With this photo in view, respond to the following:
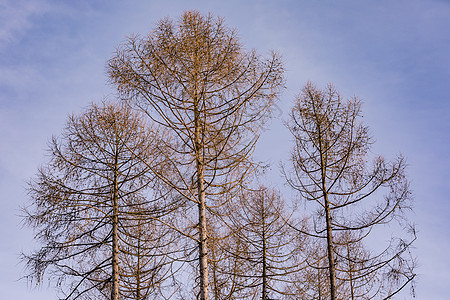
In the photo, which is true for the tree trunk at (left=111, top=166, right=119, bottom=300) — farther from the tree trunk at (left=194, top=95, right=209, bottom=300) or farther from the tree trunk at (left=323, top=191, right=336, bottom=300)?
the tree trunk at (left=323, top=191, right=336, bottom=300)

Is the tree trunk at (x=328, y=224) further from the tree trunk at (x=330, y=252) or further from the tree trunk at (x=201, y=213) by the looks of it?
the tree trunk at (x=201, y=213)

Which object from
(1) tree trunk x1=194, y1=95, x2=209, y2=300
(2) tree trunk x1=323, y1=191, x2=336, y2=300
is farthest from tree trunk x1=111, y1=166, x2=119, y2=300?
(2) tree trunk x1=323, y1=191, x2=336, y2=300

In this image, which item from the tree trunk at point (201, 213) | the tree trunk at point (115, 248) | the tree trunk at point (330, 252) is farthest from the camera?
the tree trunk at point (115, 248)

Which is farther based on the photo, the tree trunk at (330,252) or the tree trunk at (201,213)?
the tree trunk at (330,252)

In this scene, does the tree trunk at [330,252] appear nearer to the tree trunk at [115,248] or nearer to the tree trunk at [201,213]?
the tree trunk at [201,213]

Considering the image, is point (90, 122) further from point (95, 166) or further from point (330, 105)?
point (330, 105)

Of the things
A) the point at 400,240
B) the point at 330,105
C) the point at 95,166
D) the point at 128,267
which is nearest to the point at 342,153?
the point at 330,105

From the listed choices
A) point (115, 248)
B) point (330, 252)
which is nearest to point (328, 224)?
point (330, 252)

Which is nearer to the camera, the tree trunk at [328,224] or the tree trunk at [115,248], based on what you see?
the tree trunk at [328,224]

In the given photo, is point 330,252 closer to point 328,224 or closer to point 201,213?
point 328,224

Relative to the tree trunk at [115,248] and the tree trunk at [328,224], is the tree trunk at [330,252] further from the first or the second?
the tree trunk at [115,248]

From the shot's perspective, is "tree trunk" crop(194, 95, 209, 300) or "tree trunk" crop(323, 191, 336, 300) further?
"tree trunk" crop(323, 191, 336, 300)

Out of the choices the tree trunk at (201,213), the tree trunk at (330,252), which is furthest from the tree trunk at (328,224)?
the tree trunk at (201,213)

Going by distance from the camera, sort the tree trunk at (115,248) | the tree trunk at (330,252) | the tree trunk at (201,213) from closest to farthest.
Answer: the tree trunk at (201,213) < the tree trunk at (330,252) < the tree trunk at (115,248)
